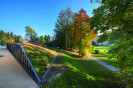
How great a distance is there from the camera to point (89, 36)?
13742 mm

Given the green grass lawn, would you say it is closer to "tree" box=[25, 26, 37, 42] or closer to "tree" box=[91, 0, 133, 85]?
"tree" box=[91, 0, 133, 85]

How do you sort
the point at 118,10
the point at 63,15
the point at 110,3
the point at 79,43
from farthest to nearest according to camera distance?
the point at 63,15, the point at 79,43, the point at 110,3, the point at 118,10

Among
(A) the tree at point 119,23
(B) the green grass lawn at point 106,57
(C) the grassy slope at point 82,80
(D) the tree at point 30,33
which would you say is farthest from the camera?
(D) the tree at point 30,33

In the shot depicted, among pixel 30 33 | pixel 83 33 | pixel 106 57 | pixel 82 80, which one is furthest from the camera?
pixel 30 33

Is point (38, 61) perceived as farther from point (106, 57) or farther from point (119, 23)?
Answer: point (106, 57)

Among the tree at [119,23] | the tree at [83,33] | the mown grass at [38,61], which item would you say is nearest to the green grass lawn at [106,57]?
the tree at [119,23]

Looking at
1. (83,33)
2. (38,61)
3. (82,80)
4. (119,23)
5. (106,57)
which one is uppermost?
(83,33)

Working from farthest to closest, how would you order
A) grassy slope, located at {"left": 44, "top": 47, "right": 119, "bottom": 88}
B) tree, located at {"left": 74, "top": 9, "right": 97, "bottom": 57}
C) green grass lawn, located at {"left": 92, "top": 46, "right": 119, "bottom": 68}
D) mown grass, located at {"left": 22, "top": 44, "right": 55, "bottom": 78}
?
tree, located at {"left": 74, "top": 9, "right": 97, "bottom": 57} < mown grass, located at {"left": 22, "top": 44, "right": 55, "bottom": 78} < green grass lawn, located at {"left": 92, "top": 46, "right": 119, "bottom": 68} < grassy slope, located at {"left": 44, "top": 47, "right": 119, "bottom": 88}

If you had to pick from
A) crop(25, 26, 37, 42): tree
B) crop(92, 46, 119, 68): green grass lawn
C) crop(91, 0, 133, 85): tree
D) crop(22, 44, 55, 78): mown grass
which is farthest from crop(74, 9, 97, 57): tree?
crop(25, 26, 37, 42): tree

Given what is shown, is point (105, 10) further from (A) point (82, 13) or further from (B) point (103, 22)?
(A) point (82, 13)

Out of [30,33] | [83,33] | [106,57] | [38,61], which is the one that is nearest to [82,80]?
[38,61]

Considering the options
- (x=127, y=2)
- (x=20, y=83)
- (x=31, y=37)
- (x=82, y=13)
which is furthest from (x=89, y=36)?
(x=31, y=37)

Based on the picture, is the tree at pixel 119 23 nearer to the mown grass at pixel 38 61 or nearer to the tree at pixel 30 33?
the mown grass at pixel 38 61

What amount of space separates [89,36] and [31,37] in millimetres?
29827
